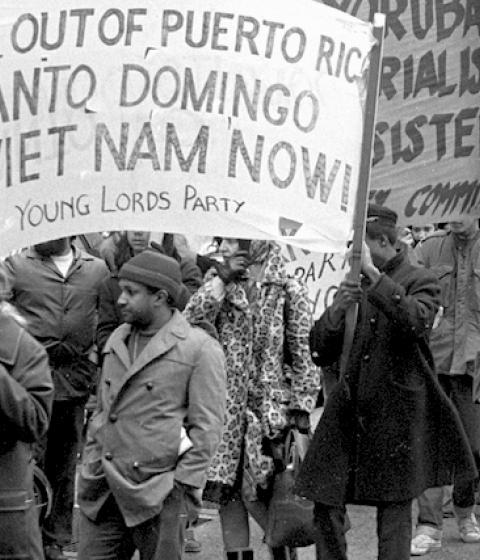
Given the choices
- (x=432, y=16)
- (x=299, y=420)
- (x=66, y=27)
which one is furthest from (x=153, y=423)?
(x=432, y=16)

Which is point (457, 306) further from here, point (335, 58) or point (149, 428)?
point (149, 428)

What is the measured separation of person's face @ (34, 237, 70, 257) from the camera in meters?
8.62

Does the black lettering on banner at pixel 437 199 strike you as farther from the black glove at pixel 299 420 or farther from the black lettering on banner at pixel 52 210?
the black lettering on banner at pixel 52 210

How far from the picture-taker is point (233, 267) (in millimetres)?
7637

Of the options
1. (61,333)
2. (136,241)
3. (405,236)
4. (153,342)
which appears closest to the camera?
(153,342)

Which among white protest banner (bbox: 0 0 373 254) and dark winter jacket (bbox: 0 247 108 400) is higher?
white protest banner (bbox: 0 0 373 254)

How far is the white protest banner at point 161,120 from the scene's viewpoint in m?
6.33

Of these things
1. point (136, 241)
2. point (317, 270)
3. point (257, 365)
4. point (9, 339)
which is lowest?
point (257, 365)

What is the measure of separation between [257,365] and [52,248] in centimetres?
150

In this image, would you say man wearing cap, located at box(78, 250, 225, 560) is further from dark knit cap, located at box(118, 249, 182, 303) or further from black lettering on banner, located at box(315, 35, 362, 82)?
black lettering on banner, located at box(315, 35, 362, 82)

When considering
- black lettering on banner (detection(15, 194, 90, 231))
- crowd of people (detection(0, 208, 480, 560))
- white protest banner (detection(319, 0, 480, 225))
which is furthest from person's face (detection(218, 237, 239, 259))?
black lettering on banner (detection(15, 194, 90, 231))

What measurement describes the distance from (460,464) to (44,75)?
256 centimetres

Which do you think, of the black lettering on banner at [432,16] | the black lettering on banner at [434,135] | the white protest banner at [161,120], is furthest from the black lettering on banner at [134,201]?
the black lettering on banner at [432,16]

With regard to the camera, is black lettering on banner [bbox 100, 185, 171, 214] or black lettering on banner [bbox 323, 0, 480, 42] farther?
black lettering on banner [bbox 323, 0, 480, 42]
